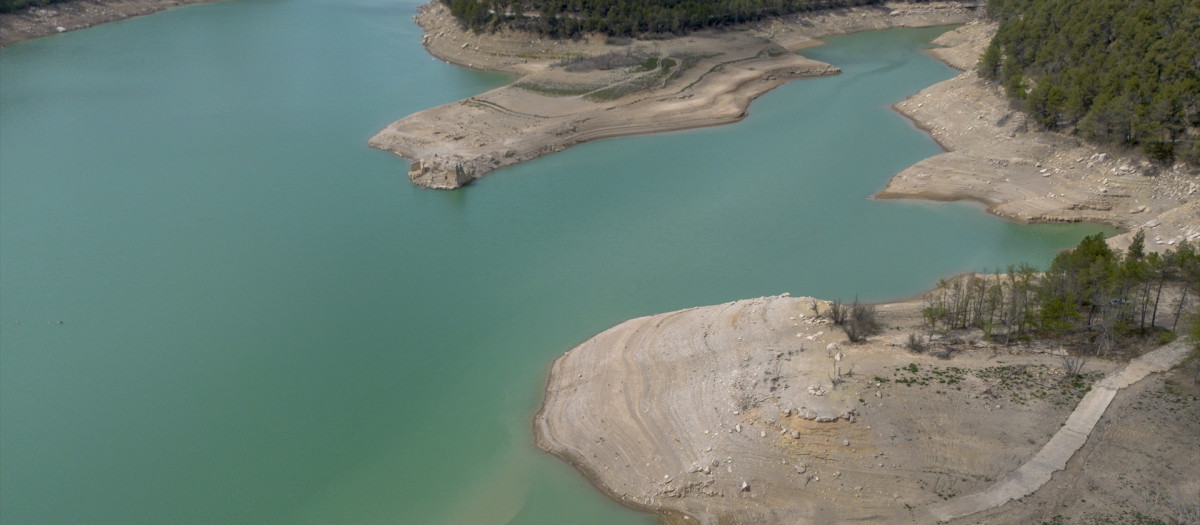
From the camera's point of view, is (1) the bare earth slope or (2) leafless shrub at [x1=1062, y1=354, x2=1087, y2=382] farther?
(1) the bare earth slope

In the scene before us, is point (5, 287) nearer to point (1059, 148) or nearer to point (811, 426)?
point (811, 426)

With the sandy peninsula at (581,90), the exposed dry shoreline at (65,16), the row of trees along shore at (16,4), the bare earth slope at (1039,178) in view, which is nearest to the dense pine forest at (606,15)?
the sandy peninsula at (581,90)

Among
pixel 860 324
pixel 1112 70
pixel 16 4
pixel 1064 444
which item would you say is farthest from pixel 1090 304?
pixel 16 4

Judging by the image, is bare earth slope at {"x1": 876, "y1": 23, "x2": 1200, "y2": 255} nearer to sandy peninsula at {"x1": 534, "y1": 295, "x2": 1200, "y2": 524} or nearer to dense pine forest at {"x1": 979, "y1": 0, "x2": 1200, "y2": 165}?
dense pine forest at {"x1": 979, "y1": 0, "x2": 1200, "y2": 165}

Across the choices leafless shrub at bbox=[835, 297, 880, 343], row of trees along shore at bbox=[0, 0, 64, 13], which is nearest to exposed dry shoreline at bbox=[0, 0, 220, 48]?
row of trees along shore at bbox=[0, 0, 64, 13]

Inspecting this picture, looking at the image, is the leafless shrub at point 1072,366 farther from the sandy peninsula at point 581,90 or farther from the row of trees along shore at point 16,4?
the row of trees along shore at point 16,4

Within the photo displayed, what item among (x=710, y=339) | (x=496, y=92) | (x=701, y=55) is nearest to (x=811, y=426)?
(x=710, y=339)

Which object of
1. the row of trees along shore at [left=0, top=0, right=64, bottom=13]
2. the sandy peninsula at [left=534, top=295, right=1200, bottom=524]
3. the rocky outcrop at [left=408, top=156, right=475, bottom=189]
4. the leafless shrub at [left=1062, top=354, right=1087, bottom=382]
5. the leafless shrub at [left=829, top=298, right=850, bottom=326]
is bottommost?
the sandy peninsula at [left=534, top=295, right=1200, bottom=524]
